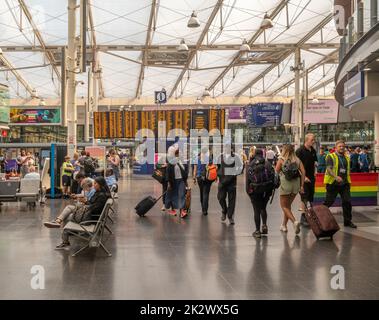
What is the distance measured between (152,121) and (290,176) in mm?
17830

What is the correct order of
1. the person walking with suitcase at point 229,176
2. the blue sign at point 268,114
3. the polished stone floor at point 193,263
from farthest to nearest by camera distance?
the blue sign at point 268,114
the person walking with suitcase at point 229,176
the polished stone floor at point 193,263

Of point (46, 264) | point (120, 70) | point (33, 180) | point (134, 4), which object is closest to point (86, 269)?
point (46, 264)

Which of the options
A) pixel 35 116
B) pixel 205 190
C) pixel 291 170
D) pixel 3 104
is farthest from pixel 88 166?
pixel 35 116

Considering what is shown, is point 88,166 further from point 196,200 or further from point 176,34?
point 176,34

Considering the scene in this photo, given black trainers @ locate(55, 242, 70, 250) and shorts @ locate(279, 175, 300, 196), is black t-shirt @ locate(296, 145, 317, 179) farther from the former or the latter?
black trainers @ locate(55, 242, 70, 250)

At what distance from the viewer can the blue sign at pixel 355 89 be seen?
453 inches

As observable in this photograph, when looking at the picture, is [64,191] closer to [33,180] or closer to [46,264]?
[33,180]

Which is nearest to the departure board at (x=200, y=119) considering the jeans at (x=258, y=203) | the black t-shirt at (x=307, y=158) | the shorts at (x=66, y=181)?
the shorts at (x=66, y=181)

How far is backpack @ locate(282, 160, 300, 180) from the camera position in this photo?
929 cm

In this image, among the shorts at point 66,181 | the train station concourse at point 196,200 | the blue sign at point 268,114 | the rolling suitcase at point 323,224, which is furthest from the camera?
the blue sign at point 268,114

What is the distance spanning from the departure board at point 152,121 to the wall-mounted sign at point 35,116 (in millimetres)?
11215

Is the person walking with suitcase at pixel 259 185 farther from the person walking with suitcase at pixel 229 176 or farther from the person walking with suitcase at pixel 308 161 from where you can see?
the person walking with suitcase at pixel 229 176

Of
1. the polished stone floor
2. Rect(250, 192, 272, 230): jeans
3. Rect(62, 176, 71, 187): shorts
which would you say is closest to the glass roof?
Rect(62, 176, 71, 187): shorts

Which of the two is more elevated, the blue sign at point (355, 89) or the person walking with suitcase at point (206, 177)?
the blue sign at point (355, 89)
